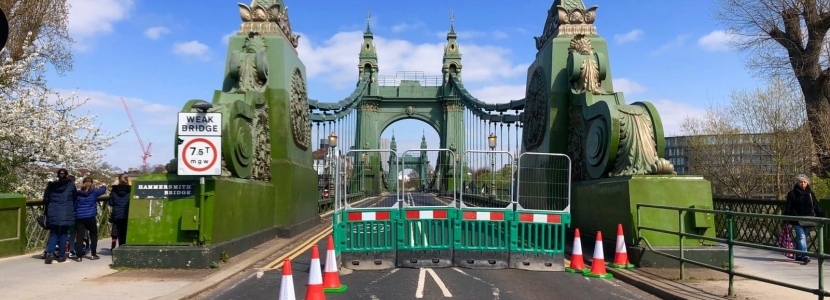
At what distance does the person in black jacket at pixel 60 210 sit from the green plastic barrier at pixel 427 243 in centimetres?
566

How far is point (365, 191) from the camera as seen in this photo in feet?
59.2

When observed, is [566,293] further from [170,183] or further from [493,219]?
[170,183]

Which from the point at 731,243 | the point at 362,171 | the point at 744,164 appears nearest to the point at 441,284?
the point at 731,243

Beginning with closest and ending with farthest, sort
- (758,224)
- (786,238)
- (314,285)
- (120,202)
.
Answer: (314,285) < (120,202) < (786,238) < (758,224)

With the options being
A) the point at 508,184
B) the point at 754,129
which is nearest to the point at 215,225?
the point at 508,184

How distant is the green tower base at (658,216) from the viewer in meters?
10.5

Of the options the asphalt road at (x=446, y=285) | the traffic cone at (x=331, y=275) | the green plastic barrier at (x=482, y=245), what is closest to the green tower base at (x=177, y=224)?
the asphalt road at (x=446, y=285)

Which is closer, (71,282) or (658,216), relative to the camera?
(71,282)

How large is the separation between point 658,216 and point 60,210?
10097 mm

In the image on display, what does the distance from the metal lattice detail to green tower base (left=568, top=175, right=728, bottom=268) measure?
3302mm

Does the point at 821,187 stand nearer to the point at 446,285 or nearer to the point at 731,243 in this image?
the point at 731,243

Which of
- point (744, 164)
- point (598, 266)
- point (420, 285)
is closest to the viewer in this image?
point (420, 285)

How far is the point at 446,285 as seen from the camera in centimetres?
924

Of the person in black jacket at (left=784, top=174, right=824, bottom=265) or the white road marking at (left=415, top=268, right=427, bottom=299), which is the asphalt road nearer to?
the white road marking at (left=415, top=268, right=427, bottom=299)
